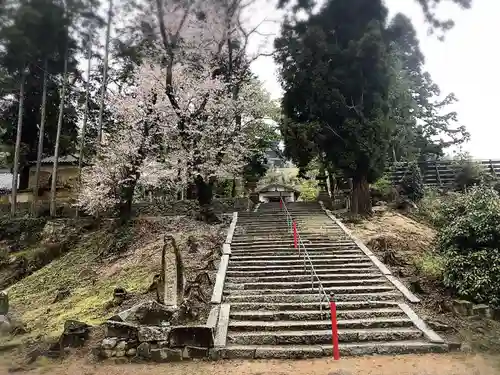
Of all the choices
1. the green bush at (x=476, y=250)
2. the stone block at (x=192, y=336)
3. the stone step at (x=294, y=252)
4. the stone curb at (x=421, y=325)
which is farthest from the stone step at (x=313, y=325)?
the stone step at (x=294, y=252)

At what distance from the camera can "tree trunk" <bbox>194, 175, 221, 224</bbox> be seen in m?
16.1

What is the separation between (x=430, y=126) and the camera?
22.9 metres

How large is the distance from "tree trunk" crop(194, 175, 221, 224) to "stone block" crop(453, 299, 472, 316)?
9.98 m

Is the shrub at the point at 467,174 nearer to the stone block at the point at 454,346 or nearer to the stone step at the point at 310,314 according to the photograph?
the stone step at the point at 310,314

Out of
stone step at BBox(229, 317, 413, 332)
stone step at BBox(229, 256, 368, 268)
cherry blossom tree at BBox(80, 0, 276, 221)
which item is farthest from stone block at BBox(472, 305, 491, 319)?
cherry blossom tree at BBox(80, 0, 276, 221)

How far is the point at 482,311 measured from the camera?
7566 mm

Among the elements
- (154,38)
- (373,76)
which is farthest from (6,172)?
(373,76)

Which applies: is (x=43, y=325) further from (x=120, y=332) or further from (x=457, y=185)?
(x=457, y=185)

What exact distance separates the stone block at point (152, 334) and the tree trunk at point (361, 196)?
10.8 m

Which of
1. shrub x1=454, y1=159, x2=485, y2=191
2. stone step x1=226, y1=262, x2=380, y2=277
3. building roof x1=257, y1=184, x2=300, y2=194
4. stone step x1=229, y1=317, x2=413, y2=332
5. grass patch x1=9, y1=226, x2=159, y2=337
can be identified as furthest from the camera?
building roof x1=257, y1=184, x2=300, y2=194

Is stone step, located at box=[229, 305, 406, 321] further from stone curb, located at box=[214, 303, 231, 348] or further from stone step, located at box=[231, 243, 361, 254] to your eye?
stone step, located at box=[231, 243, 361, 254]

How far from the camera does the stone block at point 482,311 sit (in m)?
7.52

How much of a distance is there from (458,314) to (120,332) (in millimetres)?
6587

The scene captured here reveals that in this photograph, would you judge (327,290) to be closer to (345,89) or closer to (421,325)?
(421,325)
